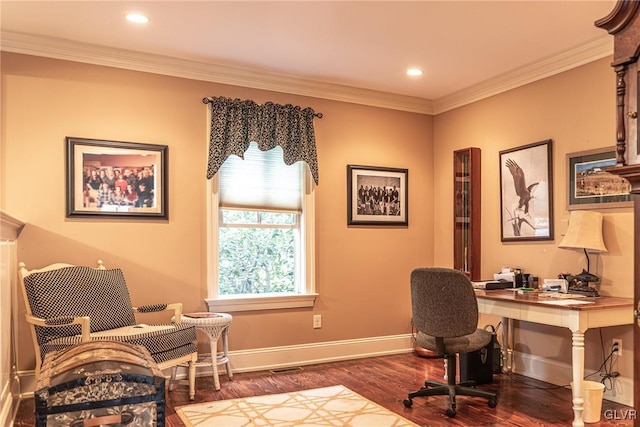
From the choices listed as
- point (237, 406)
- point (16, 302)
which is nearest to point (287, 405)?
point (237, 406)

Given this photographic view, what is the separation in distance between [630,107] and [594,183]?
5.85 ft

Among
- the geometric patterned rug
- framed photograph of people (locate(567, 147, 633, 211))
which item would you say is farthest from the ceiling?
the geometric patterned rug

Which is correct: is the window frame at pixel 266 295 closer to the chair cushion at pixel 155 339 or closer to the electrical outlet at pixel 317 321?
the electrical outlet at pixel 317 321

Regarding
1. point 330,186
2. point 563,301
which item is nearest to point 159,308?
point 330,186

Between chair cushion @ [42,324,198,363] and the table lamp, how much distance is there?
276 centimetres

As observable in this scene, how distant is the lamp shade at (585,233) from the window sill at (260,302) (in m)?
2.22

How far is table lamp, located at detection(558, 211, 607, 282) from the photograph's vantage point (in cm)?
348

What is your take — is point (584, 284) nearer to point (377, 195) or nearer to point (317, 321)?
point (377, 195)

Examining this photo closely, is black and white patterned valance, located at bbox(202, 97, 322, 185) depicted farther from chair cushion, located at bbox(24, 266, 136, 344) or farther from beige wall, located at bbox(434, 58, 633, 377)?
beige wall, located at bbox(434, 58, 633, 377)

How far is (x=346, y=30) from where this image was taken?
11.6 ft

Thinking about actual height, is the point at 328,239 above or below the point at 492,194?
below

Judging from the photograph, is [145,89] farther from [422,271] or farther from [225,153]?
Answer: [422,271]

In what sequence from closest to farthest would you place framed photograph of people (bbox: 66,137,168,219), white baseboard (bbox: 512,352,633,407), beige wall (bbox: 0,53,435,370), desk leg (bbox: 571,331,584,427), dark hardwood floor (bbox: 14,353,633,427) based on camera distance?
desk leg (bbox: 571,331,584,427) < dark hardwood floor (bbox: 14,353,633,427) < white baseboard (bbox: 512,352,633,407) < beige wall (bbox: 0,53,435,370) < framed photograph of people (bbox: 66,137,168,219)

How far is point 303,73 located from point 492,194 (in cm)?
207
